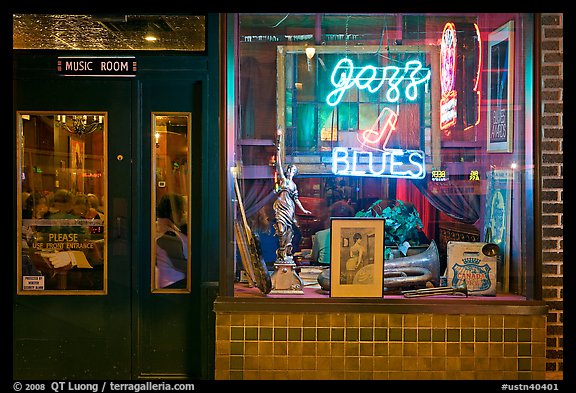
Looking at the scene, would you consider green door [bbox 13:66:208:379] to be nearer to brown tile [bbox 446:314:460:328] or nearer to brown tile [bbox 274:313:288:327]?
brown tile [bbox 274:313:288:327]

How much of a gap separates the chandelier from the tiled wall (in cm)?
202

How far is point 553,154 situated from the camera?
601 centimetres

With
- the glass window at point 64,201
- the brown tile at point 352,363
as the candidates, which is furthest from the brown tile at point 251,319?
the glass window at point 64,201

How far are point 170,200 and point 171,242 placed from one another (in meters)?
0.37

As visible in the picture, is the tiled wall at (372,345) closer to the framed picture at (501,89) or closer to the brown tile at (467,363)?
the brown tile at (467,363)

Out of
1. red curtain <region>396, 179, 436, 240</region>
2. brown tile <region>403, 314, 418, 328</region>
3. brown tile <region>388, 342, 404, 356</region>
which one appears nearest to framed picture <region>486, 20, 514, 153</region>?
red curtain <region>396, 179, 436, 240</region>

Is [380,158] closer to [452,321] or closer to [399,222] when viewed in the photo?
[399,222]

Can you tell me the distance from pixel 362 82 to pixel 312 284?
181 cm

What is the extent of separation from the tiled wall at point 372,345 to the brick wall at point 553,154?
0.44 metres

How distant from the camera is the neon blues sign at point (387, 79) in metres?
6.38

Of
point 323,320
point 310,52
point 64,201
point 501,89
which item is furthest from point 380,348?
point 64,201
